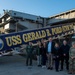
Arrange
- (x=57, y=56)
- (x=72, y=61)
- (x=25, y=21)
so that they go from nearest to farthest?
(x=72, y=61) < (x=57, y=56) < (x=25, y=21)

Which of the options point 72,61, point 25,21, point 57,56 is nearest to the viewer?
point 72,61

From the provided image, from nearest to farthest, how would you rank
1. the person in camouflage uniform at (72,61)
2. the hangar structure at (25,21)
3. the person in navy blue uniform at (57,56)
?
the person in camouflage uniform at (72,61), the person in navy blue uniform at (57,56), the hangar structure at (25,21)

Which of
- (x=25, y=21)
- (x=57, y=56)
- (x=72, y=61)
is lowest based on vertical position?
(x=72, y=61)

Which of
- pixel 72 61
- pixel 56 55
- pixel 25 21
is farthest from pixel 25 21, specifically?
pixel 72 61

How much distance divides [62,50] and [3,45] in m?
5.49

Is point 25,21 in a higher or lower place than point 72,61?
higher

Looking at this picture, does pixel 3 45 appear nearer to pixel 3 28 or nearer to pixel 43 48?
pixel 43 48

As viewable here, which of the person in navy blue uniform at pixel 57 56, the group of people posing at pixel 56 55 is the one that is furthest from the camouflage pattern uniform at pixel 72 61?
the person in navy blue uniform at pixel 57 56

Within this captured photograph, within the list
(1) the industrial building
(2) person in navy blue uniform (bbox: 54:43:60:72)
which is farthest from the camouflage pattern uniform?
(1) the industrial building

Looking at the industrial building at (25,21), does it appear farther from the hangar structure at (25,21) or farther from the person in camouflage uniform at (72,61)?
the person in camouflage uniform at (72,61)

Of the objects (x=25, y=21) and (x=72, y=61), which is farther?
(x=25, y=21)

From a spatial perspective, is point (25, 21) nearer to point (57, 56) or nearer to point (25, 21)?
point (25, 21)

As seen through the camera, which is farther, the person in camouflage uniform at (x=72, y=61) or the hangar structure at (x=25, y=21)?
the hangar structure at (x=25, y=21)

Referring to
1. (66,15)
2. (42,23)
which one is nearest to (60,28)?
(66,15)
